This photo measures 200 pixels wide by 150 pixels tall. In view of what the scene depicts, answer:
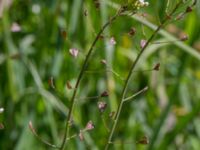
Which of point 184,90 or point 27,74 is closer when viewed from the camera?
point 27,74

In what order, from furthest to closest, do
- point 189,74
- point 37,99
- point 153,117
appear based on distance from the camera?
point 189,74 < point 153,117 < point 37,99

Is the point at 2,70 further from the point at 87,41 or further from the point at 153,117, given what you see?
the point at 153,117

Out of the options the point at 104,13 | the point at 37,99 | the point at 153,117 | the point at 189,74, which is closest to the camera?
the point at 104,13

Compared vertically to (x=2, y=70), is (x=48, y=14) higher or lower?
higher

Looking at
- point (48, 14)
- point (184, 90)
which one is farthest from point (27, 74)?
point (184, 90)

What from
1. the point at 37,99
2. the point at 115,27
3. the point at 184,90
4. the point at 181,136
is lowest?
the point at 181,136

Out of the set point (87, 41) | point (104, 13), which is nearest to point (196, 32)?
point (104, 13)
